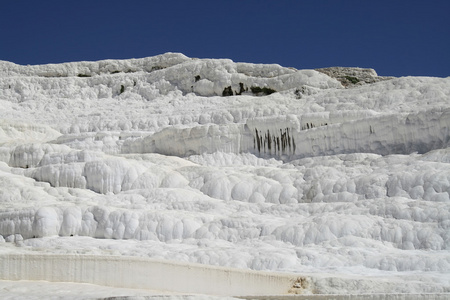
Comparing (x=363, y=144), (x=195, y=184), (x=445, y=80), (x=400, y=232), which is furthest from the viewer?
(x=445, y=80)

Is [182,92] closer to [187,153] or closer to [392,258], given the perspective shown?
[187,153]

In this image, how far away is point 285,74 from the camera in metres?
33.8

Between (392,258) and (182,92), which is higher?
(182,92)

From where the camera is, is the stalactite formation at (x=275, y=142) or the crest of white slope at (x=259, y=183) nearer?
the crest of white slope at (x=259, y=183)

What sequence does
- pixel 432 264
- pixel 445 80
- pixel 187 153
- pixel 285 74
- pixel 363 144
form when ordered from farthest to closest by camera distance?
pixel 285 74
pixel 445 80
pixel 187 153
pixel 363 144
pixel 432 264

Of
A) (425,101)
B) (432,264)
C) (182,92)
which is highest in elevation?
(182,92)

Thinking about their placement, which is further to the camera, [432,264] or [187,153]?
[187,153]

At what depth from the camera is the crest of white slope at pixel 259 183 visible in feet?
49.1

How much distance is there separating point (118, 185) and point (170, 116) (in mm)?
9033

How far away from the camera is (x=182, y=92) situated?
114ft

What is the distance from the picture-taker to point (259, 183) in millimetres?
19844

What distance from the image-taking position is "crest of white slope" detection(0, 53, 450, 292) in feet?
49.1

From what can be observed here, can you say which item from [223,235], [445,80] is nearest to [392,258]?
[223,235]

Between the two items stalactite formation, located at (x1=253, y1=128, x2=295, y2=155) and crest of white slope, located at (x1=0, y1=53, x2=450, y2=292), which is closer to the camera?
crest of white slope, located at (x1=0, y1=53, x2=450, y2=292)
